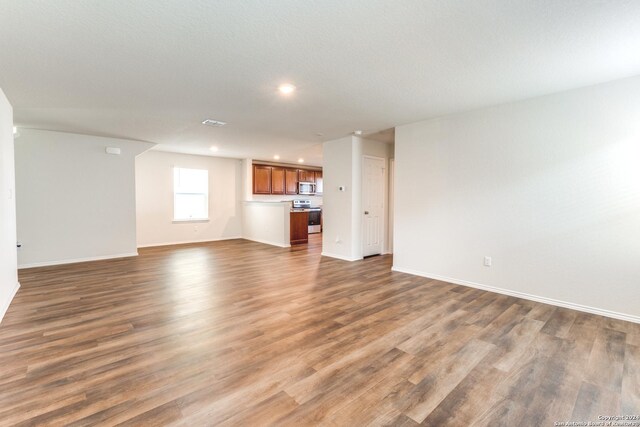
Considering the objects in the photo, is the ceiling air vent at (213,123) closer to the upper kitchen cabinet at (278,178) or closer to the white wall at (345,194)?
the white wall at (345,194)

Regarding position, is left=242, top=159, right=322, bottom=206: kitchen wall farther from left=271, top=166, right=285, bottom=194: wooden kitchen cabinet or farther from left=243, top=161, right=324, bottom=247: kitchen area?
left=271, top=166, right=285, bottom=194: wooden kitchen cabinet

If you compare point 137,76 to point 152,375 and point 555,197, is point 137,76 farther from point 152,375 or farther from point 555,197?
point 555,197

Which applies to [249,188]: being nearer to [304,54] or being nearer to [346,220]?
[346,220]

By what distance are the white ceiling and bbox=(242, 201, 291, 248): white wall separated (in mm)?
3572

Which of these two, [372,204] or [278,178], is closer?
[372,204]

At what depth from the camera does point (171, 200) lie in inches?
297

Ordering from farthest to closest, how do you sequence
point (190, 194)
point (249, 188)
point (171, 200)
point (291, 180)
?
point (291, 180) → point (249, 188) → point (190, 194) → point (171, 200)

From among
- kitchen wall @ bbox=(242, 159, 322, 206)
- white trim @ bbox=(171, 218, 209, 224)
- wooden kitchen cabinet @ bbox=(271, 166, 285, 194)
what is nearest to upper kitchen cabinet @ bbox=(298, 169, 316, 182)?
wooden kitchen cabinet @ bbox=(271, 166, 285, 194)

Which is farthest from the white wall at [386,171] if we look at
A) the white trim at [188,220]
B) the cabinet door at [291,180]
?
the white trim at [188,220]

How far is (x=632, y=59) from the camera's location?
250 cm

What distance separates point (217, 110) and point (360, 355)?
11.3 feet

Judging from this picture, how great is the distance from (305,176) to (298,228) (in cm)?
253

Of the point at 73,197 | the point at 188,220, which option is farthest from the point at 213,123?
the point at 188,220

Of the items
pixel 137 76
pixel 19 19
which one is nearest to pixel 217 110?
pixel 137 76
